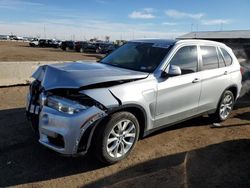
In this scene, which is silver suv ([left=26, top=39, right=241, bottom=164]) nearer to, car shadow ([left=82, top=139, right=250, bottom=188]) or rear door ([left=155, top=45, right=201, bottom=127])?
rear door ([left=155, top=45, right=201, bottom=127])

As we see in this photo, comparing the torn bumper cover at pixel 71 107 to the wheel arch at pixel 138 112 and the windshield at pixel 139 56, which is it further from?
the windshield at pixel 139 56

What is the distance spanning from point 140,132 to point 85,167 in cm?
106

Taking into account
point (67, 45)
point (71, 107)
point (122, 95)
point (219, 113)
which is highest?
point (122, 95)

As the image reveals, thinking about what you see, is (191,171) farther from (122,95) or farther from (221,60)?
(221,60)

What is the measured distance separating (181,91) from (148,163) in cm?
140

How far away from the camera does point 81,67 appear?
15.9 ft

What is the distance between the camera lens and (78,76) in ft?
13.9

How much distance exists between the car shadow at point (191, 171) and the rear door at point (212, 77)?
1142 millimetres

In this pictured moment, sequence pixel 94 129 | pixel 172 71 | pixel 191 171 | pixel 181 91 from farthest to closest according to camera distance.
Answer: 1. pixel 181 91
2. pixel 172 71
3. pixel 191 171
4. pixel 94 129

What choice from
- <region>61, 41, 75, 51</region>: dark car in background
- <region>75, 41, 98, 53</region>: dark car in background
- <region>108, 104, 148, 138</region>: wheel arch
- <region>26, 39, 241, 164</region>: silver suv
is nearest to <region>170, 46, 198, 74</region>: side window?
<region>26, 39, 241, 164</region>: silver suv

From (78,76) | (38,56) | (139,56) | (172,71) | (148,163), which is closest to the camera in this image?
(78,76)

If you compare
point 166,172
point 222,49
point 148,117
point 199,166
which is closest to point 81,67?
point 148,117

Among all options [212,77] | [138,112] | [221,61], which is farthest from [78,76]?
A: [221,61]

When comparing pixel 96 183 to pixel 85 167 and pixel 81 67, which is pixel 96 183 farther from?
pixel 81 67
